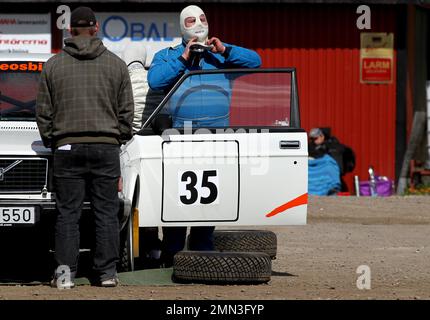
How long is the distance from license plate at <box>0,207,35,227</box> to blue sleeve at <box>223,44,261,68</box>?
2.15 m

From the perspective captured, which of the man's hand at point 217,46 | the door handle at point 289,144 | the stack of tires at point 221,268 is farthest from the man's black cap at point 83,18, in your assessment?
the stack of tires at point 221,268

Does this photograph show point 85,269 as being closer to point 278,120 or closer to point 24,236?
point 24,236

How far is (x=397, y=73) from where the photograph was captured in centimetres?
2109

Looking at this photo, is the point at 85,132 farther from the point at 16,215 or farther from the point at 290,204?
the point at 290,204

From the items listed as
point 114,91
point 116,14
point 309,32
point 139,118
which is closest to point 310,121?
point 309,32

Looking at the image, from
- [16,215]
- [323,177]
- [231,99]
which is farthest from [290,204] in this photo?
[323,177]

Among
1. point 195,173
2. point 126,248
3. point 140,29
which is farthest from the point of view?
point 140,29

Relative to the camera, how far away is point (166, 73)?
10.1 meters

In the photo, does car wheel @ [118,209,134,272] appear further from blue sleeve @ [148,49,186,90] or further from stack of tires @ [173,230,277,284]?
blue sleeve @ [148,49,186,90]

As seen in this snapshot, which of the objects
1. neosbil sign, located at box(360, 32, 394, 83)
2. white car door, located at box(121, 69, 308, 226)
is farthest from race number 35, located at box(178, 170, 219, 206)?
neosbil sign, located at box(360, 32, 394, 83)

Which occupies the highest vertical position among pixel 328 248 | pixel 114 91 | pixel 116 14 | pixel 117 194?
pixel 116 14

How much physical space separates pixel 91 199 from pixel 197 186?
87 cm

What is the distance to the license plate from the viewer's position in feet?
30.0
